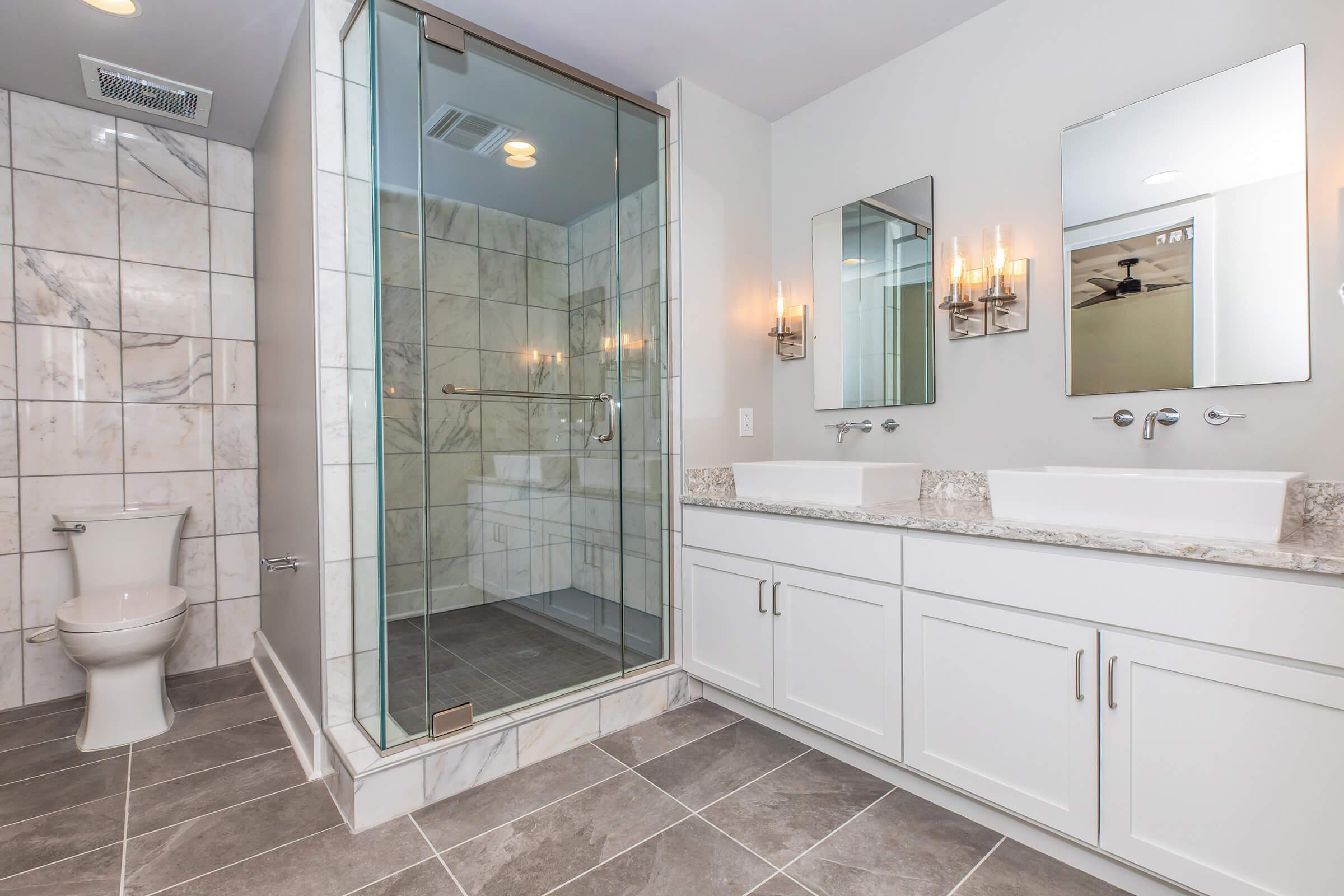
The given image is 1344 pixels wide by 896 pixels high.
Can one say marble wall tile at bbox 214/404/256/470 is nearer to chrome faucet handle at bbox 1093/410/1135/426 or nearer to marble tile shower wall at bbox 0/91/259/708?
marble tile shower wall at bbox 0/91/259/708

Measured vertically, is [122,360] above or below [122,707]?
above

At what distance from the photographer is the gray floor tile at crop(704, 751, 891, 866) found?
1.66m

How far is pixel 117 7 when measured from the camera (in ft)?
6.56

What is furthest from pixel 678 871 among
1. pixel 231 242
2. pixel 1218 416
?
pixel 231 242

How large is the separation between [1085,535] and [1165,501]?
0.18 m

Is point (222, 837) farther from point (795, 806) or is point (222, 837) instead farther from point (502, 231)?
point (502, 231)

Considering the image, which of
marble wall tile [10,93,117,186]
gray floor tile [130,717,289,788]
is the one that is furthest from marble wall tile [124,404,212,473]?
gray floor tile [130,717,289,788]

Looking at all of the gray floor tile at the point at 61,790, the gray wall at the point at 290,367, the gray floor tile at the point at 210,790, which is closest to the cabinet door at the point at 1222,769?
the gray wall at the point at 290,367

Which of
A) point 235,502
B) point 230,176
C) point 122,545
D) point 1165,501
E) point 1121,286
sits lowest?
point 122,545

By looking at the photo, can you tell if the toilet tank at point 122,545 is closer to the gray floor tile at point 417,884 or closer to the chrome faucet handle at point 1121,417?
the gray floor tile at point 417,884

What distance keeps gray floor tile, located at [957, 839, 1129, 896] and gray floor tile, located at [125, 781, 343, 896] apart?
5.39 ft

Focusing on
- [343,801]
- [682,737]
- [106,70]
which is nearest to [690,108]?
[106,70]

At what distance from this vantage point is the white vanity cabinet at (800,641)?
185 cm

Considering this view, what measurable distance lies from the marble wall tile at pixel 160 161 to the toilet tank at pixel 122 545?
1378 millimetres
